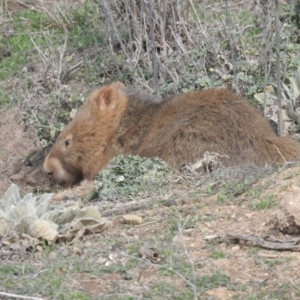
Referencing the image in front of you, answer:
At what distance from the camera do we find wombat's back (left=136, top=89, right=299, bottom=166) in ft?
26.2

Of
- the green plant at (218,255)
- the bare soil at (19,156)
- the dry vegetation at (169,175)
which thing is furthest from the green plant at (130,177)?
the bare soil at (19,156)

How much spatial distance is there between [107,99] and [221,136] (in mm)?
1866

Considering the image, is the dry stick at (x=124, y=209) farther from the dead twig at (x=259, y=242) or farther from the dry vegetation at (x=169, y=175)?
the dead twig at (x=259, y=242)

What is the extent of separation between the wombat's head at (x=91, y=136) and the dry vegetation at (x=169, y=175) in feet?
2.55

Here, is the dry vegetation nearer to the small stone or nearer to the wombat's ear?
the small stone

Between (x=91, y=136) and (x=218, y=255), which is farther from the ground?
(x=218, y=255)

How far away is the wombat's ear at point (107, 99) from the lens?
9.41 metres

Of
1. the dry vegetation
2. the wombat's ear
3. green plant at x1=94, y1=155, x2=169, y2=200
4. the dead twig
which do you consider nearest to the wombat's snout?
the wombat's ear

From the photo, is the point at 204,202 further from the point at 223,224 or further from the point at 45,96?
the point at 45,96

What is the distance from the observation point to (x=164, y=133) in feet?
27.8

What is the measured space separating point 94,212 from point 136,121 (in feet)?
11.0

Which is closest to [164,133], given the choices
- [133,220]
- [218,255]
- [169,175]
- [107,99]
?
[169,175]

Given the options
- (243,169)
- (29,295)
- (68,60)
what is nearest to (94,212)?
(29,295)

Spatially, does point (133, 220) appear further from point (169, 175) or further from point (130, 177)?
point (169, 175)
